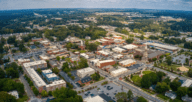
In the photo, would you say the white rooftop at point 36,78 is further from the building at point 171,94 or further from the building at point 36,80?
the building at point 171,94

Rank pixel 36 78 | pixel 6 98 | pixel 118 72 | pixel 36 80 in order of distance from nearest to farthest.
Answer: pixel 6 98
pixel 36 80
pixel 36 78
pixel 118 72

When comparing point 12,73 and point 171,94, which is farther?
point 12,73

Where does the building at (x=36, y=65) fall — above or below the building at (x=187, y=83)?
above

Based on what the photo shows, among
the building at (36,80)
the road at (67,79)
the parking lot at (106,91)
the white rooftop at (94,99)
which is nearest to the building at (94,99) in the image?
the white rooftop at (94,99)

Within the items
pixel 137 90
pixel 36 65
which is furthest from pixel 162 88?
pixel 36 65

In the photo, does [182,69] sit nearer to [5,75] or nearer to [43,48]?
[5,75]

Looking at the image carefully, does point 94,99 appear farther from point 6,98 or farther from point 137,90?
point 6,98

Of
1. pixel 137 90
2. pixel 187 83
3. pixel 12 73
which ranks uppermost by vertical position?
pixel 12 73

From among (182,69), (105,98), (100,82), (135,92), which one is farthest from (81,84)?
(182,69)

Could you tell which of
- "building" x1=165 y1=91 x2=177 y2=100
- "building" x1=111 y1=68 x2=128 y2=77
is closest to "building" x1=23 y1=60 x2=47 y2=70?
"building" x1=111 y1=68 x2=128 y2=77
